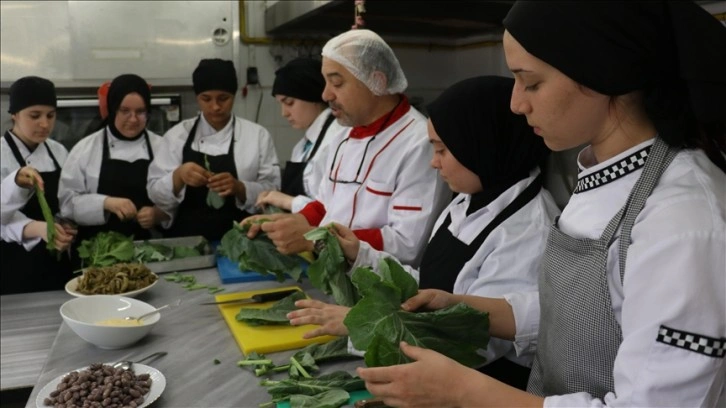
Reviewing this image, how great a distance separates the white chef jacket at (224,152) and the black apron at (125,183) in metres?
0.06

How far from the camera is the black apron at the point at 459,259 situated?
1.55 m

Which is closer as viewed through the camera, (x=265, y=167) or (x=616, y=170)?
(x=616, y=170)

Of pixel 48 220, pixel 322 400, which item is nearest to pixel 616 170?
pixel 322 400

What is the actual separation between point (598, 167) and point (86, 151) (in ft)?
9.27

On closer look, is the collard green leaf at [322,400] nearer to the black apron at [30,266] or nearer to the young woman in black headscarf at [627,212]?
the young woman in black headscarf at [627,212]

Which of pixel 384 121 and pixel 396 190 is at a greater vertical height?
pixel 384 121

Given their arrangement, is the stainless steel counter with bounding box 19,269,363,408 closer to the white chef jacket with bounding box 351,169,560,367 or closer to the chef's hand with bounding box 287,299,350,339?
the chef's hand with bounding box 287,299,350,339

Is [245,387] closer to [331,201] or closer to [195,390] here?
[195,390]

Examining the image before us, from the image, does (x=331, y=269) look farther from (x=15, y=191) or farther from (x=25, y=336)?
(x=15, y=191)

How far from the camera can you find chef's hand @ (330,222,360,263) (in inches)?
75.0

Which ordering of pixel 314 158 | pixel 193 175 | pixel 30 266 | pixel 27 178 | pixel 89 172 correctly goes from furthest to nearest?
1. pixel 89 172
2. pixel 314 158
3. pixel 193 175
4. pixel 30 266
5. pixel 27 178

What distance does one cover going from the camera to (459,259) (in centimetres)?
164

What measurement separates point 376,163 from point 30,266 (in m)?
1.74

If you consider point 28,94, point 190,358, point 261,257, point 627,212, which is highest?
point 28,94
